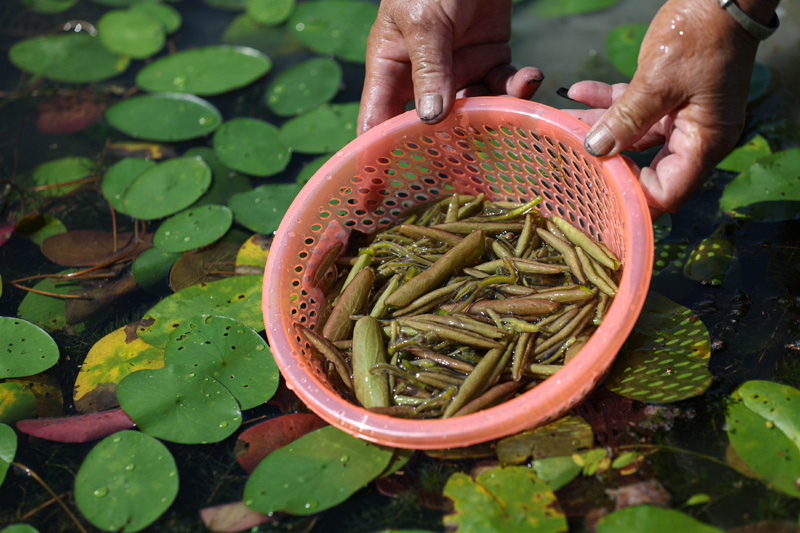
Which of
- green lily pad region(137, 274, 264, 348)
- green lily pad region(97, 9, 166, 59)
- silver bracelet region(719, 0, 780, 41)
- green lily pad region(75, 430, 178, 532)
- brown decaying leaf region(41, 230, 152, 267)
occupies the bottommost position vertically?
green lily pad region(75, 430, 178, 532)

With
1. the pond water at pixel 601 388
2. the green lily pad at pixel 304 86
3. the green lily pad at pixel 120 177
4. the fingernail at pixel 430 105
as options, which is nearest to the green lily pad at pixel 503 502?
the pond water at pixel 601 388

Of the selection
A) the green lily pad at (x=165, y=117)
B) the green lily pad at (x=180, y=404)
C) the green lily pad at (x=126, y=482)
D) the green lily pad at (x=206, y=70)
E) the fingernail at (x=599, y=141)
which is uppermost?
the fingernail at (x=599, y=141)

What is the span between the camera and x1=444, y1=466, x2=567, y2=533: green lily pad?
1706mm

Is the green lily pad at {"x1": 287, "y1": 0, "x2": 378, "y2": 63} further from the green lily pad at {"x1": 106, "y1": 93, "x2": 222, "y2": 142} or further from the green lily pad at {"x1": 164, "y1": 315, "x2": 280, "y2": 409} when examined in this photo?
the green lily pad at {"x1": 164, "y1": 315, "x2": 280, "y2": 409}

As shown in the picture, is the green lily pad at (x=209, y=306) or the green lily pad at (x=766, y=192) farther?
the green lily pad at (x=766, y=192)

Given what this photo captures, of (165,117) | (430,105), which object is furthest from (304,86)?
(430,105)

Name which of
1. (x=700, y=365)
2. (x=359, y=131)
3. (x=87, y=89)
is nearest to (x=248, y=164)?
(x=359, y=131)

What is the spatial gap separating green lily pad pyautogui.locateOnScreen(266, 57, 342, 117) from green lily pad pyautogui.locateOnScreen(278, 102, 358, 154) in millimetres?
108

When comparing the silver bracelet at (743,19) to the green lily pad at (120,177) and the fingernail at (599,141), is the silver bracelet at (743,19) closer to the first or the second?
the fingernail at (599,141)

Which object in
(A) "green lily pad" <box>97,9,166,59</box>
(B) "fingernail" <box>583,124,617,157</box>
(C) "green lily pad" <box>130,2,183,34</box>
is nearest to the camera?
(B) "fingernail" <box>583,124,617,157</box>

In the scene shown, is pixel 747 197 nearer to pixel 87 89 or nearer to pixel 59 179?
pixel 59 179

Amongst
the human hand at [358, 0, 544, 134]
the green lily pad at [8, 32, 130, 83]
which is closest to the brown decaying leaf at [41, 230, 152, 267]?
the human hand at [358, 0, 544, 134]

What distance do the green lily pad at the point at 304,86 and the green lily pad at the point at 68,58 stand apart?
1050 millimetres

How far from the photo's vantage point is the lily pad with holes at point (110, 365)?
86.7 inches
